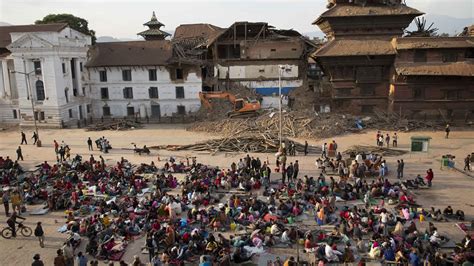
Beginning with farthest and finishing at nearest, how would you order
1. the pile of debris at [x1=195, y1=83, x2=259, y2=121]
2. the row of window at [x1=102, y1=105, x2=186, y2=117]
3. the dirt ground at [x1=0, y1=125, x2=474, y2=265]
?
1. the row of window at [x1=102, y1=105, x2=186, y2=117]
2. the pile of debris at [x1=195, y1=83, x2=259, y2=121]
3. the dirt ground at [x1=0, y1=125, x2=474, y2=265]

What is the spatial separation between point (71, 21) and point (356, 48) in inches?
2182

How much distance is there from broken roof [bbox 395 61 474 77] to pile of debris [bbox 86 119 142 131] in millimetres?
31478

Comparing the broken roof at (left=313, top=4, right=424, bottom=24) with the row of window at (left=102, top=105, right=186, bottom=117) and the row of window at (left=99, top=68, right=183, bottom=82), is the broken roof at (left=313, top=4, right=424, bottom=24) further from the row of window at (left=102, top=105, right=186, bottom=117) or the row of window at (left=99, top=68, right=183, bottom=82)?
the row of window at (left=102, top=105, right=186, bottom=117)

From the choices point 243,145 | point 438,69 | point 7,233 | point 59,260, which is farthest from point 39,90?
point 438,69

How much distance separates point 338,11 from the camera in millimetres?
52938

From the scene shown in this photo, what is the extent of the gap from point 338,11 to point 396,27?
292 inches

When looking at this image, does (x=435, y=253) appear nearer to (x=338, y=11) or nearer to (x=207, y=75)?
(x=338, y=11)

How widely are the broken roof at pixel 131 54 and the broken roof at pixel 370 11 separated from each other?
841 inches

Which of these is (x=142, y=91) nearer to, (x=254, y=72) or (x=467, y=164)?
(x=254, y=72)

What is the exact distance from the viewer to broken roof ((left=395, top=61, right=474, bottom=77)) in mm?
45094

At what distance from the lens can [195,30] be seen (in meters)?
70.9

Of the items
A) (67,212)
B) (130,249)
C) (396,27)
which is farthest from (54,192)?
(396,27)

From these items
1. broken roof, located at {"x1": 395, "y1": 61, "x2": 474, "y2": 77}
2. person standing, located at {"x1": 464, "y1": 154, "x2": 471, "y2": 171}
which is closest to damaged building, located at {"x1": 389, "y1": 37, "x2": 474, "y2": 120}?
broken roof, located at {"x1": 395, "y1": 61, "x2": 474, "y2": 77}

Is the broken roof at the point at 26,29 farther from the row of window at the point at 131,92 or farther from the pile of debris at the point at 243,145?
the pile of debris at the point at 243,145
